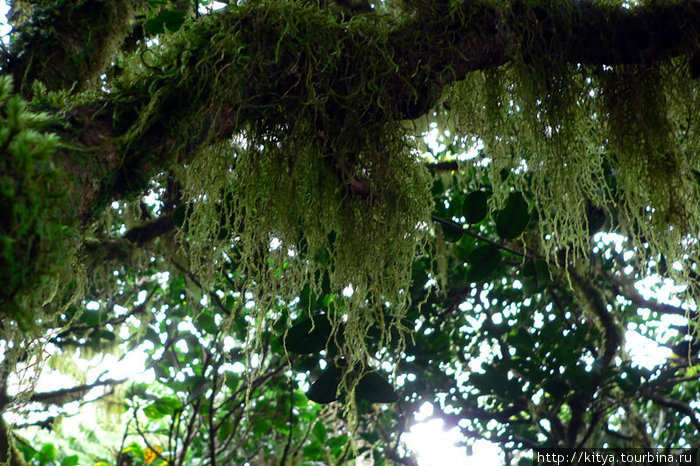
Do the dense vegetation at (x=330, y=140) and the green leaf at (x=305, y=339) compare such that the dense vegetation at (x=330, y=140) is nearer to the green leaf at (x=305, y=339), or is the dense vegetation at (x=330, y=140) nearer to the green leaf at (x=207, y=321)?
the green leaf at (x=305, y=339)

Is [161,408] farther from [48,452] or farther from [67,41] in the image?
[67,41]

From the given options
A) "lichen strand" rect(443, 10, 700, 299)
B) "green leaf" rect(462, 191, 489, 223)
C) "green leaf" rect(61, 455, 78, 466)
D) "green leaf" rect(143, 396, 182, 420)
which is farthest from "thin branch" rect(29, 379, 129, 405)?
"lichen strand" rect(443, 10, 700, 299)

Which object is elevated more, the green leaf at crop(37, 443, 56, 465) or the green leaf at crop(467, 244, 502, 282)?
the green leaf at crop(467, 244, 502, 282)

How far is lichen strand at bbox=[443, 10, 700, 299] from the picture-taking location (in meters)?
1.37

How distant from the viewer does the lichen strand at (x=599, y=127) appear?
1370 mm

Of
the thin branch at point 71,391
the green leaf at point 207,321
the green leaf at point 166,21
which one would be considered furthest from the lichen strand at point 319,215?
the thin branch at point 71,391

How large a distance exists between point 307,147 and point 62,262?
1.99 feet

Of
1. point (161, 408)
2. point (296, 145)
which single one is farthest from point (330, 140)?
point (161, 408)

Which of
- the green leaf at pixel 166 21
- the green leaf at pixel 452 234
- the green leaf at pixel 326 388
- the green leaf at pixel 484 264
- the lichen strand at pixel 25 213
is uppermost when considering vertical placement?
the green leaf at pixel 166 21

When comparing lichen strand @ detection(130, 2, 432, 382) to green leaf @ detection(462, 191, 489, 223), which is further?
green leaf @ detection(462, 191, 489, 223)

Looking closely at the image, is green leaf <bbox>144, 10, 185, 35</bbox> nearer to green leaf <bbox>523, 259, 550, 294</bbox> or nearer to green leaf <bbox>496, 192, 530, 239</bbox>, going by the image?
green leaf <bbox>496, 192, 530, 239</bbox>

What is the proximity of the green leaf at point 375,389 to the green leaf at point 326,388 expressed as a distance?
0.22 ft

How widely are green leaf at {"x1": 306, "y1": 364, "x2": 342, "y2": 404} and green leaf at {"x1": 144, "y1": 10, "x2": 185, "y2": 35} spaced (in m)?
0.99

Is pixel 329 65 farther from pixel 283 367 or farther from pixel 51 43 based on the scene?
pixel 283 367
